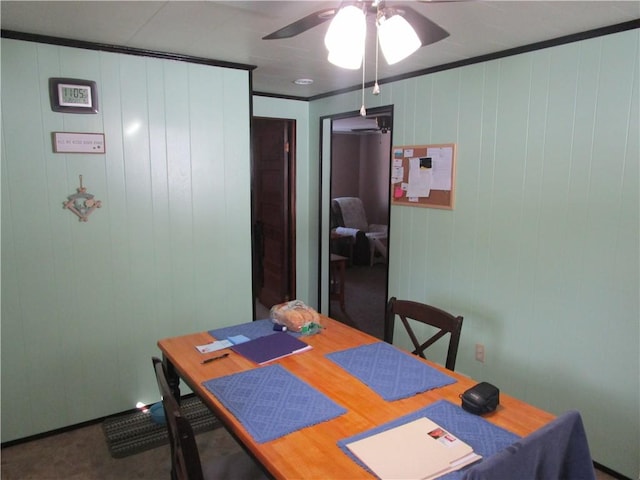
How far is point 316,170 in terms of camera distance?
423 centimetres

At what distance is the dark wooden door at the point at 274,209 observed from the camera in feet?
14.1

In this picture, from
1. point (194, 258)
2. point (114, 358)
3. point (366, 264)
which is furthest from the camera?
point (366, 264)

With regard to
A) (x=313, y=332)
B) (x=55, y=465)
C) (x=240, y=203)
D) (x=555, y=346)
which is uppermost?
(x=240, y=203)

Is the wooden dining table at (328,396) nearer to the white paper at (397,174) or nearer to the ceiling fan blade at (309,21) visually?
the ceiling fan blade at (309,21)

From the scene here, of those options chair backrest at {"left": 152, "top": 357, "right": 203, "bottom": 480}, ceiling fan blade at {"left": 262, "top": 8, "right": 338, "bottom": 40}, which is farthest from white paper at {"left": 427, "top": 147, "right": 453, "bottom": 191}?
chair backrest at {"left": 152, "top": 357, "right": 203, "bottom": 480}

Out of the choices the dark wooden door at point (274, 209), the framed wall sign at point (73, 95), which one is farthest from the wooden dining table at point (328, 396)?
the dark wooden door at point (274, 209)

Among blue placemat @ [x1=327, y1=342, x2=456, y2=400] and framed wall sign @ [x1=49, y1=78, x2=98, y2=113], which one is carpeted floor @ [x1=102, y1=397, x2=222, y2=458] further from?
framed wall sign @ [x1=49, y1=78, x2=98, y2=113]

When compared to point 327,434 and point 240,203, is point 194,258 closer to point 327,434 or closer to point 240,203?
point 240,203

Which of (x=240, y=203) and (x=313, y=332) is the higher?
(x=240, y=203)

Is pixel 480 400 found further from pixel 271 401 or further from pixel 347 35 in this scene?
pixel 347 35

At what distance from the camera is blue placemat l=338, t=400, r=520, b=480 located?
49.5 inches

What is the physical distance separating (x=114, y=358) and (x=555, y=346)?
2568mm

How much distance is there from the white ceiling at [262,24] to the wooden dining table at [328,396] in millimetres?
1321

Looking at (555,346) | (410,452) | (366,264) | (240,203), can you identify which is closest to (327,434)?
(410,452)
